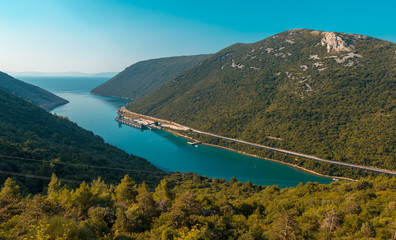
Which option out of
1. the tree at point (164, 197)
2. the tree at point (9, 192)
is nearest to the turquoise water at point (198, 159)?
the tree at point (164, 197)

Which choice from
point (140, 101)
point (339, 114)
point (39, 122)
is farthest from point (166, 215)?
point (140, 101)

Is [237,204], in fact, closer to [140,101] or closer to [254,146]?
[254,146]

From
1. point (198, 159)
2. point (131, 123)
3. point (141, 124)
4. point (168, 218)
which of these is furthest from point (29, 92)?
point (168, 218)

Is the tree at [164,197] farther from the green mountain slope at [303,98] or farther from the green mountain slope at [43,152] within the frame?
the green mountain slope at [303,98]

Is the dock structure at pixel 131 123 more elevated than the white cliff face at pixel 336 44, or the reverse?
the white cliff face at pixel 336 44

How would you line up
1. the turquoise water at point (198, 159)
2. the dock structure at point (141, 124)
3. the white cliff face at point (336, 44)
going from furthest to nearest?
the dock structure at point (141, 124) < the white cliff face at point (336, 44) < the turquoise water at point (198, 159)

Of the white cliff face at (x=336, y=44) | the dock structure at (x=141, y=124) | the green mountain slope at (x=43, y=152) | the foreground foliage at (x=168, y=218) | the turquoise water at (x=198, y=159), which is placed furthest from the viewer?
the dock structure at (x=141, y=124)

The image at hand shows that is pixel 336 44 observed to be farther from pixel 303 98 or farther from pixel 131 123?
pixel 131 123
